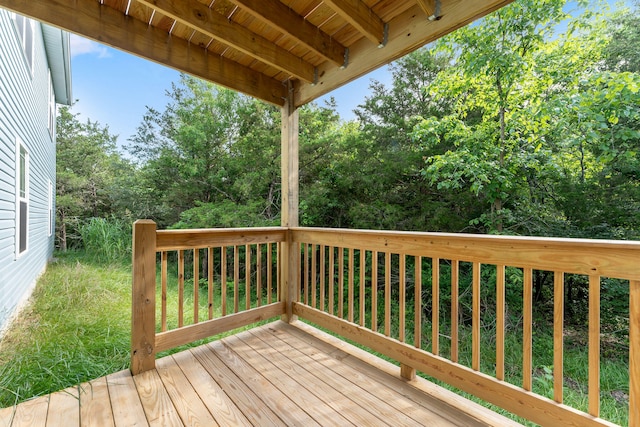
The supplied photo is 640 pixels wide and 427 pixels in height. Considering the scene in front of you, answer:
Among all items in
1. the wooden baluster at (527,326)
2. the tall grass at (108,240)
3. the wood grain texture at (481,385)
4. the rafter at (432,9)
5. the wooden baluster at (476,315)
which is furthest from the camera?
the tall grass at (108,240)

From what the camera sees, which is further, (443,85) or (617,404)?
(443,85)

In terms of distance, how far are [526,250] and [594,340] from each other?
0.46 m

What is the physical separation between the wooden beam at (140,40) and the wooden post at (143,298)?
1307 mm

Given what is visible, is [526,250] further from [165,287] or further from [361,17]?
[165,287]

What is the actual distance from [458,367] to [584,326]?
3772mm

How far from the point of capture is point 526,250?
1500 millimetres

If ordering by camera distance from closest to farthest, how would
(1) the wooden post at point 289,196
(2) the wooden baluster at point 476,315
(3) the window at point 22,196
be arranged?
(2) the wooden baluster at point 476,315, (1) the wooden post at point 289,196, (3) the window at point 22,196

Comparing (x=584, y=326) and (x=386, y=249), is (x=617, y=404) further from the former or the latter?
(x=386, y=249)

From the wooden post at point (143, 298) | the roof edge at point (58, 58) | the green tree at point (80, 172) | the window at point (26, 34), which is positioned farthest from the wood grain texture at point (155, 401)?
the green tree at point (80, 172)

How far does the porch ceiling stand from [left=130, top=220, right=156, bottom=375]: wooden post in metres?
1.37

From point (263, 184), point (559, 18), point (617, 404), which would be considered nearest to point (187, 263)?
point (263, 184)

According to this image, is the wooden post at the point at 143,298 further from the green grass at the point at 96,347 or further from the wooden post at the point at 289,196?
the wooden post at the point at 289,196

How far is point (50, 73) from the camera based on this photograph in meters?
7.51

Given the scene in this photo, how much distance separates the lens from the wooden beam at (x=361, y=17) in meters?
1.88
